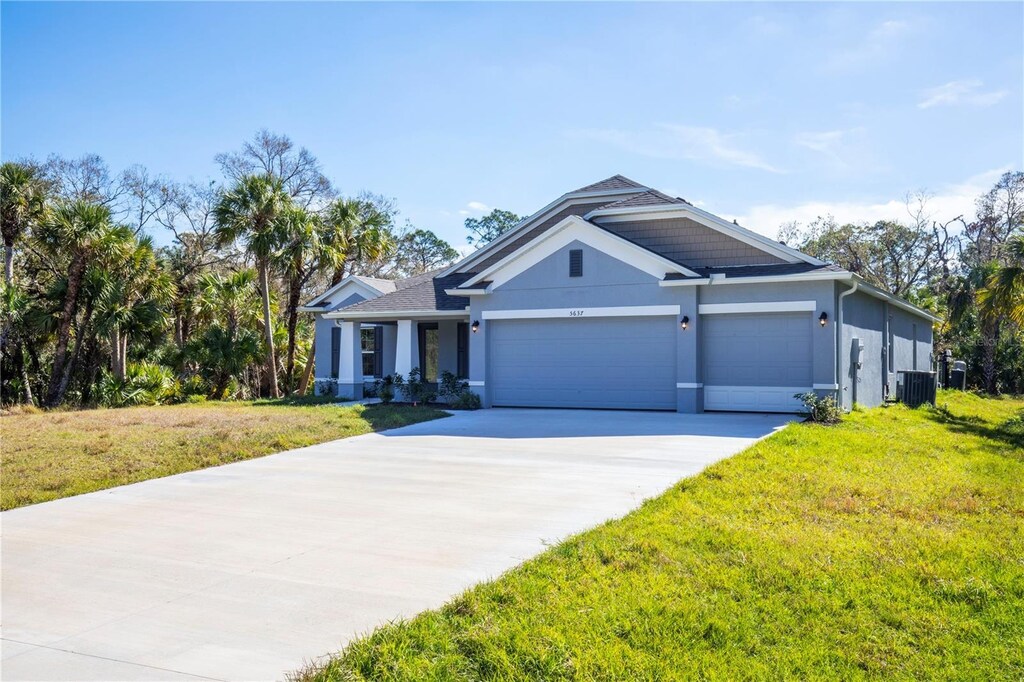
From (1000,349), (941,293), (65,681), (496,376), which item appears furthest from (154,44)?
(941,293)

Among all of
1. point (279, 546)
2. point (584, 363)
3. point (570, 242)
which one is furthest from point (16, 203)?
point (279, 546)

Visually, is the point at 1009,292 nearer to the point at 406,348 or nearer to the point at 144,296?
the point at 406,348

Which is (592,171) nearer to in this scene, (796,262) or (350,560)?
(796,262)

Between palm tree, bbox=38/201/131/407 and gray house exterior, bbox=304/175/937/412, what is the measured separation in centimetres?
831

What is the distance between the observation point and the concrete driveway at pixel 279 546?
165 inches

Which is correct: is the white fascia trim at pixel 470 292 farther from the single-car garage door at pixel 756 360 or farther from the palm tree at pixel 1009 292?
the palm tree at pixel 1009 292

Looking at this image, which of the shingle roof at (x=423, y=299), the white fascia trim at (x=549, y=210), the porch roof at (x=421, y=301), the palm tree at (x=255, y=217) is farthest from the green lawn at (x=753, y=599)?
the palm tree at (x=255, y=217)

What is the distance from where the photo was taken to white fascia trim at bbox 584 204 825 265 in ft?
55.0

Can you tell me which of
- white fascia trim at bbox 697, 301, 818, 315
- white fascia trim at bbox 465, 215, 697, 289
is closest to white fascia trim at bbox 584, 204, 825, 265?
white fascia trim at bbox 697, 301, 818, 315

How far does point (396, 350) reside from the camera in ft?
71.6

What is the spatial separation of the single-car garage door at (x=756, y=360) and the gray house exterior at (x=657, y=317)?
2 cm

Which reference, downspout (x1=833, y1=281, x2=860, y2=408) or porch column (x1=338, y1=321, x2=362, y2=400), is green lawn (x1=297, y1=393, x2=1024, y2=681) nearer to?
downspout (x1=833, y1=281, x2=860, y2=408)

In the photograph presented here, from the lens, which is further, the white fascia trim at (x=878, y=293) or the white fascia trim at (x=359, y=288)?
the white fascia trim at (x=359, y=288)

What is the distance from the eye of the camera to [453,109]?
17.4 metres
